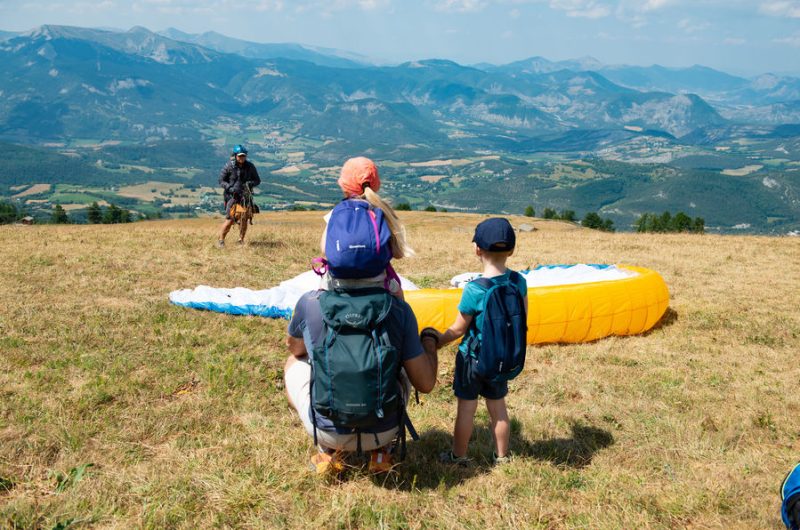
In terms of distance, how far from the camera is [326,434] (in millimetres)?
4586

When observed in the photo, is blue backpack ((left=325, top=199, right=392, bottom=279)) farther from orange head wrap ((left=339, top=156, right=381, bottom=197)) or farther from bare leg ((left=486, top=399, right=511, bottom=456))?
bare leg ((left=486, top=399, right=511, bottom=456))

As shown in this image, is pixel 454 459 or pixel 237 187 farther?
pixel 237 187

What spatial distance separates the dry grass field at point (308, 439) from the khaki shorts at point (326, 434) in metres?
0.39

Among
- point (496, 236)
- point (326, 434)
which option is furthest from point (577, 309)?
point (326, 434)

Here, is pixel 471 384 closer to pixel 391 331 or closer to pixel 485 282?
pixel 485 282

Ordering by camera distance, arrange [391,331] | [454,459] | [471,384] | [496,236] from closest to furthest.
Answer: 1. [391,331]
2. [496,236]
3. [471,384]
4. [454,459]

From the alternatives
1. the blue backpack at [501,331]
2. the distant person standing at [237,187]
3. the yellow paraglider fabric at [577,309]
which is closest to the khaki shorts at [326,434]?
the blue backpack at [501,331]

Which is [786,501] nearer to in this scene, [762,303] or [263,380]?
[263,380]

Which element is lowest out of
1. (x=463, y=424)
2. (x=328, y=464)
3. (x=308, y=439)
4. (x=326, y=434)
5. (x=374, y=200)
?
(x=308, y=439)

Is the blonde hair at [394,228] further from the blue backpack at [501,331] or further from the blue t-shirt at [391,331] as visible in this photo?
the blue backpack at [501,331]

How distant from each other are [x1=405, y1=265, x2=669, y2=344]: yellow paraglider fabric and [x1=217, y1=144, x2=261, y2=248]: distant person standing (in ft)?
24.7

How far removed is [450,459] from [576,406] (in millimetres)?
2496

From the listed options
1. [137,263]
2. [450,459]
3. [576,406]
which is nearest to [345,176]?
[450,459]

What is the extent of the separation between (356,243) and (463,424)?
2105mm
